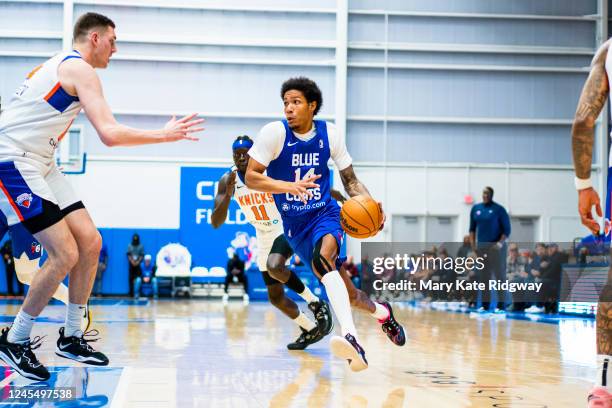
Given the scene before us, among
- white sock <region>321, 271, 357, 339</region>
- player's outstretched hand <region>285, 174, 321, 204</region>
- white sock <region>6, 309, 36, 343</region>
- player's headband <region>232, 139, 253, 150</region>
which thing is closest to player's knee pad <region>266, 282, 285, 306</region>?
player's headband <region>232, 139, 253, 150</region>

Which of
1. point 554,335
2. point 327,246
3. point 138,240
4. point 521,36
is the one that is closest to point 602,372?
point 327,246

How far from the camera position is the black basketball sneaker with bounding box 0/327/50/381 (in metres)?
4.28

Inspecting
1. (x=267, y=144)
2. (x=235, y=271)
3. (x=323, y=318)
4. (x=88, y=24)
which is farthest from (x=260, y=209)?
(x=235, y=271)

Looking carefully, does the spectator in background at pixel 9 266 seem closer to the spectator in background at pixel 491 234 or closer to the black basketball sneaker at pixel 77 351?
the spectator in background at pixel 491 234

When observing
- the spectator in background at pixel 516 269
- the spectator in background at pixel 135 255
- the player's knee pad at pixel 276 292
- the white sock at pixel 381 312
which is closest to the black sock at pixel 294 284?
the player's knee pad at pixel 276 292

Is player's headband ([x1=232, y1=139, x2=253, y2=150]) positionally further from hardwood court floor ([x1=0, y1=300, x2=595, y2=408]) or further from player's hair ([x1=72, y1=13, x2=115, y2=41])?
player's hair ([x1=72, y1=13, x2=115, y2=41])

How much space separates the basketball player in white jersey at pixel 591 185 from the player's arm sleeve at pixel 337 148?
2352 millimetres

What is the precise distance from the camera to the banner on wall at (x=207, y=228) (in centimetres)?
2077

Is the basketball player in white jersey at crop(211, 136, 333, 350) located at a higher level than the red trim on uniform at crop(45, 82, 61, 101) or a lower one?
lower

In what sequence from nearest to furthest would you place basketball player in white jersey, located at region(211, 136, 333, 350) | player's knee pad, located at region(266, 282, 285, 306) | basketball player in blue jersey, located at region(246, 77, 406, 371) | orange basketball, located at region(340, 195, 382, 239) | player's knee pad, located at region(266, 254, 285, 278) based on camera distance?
orange basketball, located at region(340, 195, 382, 239) < basketball player in blue jersey, located at region(246, 77, 406, 371) < player's knee pad, located at region(266, 254, 285, 278) < basketball player in white jersey, located at region(211, 136, 333, 350) < player's knee pad, located at region(266, 282, 285, 306)

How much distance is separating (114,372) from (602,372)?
285 centimetres

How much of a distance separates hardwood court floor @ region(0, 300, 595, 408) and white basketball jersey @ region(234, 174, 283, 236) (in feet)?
3.60

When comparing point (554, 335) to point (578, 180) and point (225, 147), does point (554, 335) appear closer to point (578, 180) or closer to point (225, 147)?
point (578, 180)

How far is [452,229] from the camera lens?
22328 millimetres
